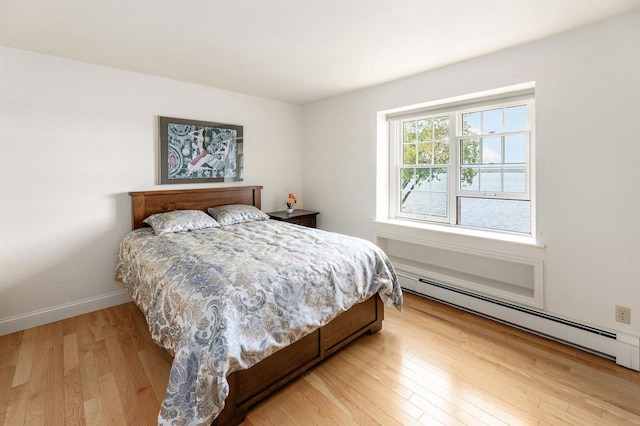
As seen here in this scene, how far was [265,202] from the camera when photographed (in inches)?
171

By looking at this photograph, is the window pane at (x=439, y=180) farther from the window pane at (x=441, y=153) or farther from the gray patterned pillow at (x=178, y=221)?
the gray patterned pillow at (x=178, y=221)

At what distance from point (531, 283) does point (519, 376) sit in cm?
105

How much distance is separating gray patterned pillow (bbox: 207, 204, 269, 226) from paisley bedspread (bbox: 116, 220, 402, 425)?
23.7 inches

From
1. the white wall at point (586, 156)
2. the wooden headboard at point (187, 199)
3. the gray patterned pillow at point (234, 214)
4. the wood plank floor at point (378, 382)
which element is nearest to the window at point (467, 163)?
the white wall at point (586, 156)

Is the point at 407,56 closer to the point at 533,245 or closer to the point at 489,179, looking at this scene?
the point at 489,179

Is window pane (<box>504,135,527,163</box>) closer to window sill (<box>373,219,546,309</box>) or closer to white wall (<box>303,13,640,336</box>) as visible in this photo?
white wall (<box>303,13,640,336</box>)

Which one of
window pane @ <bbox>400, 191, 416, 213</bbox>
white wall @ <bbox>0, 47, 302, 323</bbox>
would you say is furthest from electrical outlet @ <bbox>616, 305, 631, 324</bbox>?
white wall @ <bbox>0, 47, 302, 323</bbox>

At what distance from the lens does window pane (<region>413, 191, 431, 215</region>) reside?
3.56 metres

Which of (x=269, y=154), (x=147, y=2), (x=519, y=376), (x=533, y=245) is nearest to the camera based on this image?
(x=147, y=2)

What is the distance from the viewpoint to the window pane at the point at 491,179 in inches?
117

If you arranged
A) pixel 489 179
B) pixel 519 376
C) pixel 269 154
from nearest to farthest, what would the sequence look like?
pixel 519 376
pixel 489 179
pixel 269 154

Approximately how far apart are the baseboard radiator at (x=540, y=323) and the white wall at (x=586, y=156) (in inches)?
3.0

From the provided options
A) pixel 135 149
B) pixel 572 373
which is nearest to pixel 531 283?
pixel 572 373

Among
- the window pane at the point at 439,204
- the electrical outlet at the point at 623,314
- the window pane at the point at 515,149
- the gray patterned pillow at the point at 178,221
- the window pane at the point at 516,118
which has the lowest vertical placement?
the electrical outlet at the point at 623,314
